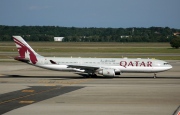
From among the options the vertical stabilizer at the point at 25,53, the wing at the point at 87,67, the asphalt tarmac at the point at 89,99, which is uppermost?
the vertical stabilizer at the point at 25,53

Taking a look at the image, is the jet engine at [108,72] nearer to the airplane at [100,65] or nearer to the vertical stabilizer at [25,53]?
the airplane at [100,65]

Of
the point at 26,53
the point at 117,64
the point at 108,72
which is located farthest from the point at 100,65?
the point at 26,53

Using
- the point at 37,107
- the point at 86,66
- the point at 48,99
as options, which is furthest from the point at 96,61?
the point at 37,107

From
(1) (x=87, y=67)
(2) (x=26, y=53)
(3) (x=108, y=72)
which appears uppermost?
(2) (x=26, y=53)

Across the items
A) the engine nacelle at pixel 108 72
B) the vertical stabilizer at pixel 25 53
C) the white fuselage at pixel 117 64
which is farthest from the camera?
the vertical stabilizer at pixel 25 53

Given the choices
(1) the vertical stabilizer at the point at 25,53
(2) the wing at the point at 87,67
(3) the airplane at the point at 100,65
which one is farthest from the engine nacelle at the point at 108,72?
(1) the vertical stabilizer at the point at 25,53

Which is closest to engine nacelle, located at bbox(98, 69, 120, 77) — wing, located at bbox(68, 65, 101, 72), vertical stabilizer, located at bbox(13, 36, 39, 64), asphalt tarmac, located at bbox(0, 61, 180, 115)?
wing, located at bbox(68, 65, 101, 72)

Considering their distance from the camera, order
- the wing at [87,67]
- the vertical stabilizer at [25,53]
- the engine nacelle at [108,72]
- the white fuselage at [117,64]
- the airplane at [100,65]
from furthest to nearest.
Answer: the vertical stabilizer at [25,53] → the white fuselage at [117,64] → the airplane at [100,65] → the wing at [87,67] → the engine nacelle at [108,72]

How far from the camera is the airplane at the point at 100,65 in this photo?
4863 centimetres

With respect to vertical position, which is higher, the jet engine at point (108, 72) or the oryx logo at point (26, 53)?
the oryx logo at point (26, 53)

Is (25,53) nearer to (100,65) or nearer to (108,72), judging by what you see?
(100,65)

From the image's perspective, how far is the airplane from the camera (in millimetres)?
48634

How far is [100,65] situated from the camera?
4959 cm

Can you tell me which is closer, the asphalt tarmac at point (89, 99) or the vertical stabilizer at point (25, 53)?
the asphalt tarmac at point (89, 99)
